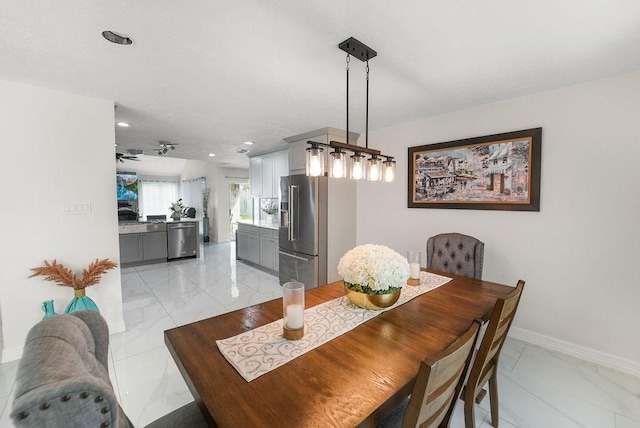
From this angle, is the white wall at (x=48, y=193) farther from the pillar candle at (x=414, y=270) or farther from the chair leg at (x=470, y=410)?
the chair leg at (x=470, y=410)

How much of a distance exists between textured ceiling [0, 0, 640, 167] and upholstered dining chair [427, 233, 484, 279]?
54.7 inches

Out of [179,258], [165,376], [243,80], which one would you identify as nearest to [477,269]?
[243,80]

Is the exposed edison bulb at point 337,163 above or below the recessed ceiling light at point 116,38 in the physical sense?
below

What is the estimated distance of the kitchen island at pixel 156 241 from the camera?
5488 millimetres

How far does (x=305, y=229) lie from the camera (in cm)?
395

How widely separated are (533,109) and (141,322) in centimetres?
461

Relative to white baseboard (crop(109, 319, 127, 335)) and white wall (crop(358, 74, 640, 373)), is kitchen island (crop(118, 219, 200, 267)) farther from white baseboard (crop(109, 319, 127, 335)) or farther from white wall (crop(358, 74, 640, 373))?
white wall (crop(358, 74, 640, 373))

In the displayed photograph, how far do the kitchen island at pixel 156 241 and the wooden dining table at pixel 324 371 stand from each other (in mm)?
5182

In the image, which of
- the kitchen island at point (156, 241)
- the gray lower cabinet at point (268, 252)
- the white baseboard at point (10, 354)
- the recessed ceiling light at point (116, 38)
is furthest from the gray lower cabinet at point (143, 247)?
the recessed ceiling light at point (116, 38)

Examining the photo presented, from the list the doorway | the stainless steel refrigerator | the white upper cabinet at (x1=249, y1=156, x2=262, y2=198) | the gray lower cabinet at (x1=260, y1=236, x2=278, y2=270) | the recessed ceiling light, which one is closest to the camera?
the recessed ceiling light

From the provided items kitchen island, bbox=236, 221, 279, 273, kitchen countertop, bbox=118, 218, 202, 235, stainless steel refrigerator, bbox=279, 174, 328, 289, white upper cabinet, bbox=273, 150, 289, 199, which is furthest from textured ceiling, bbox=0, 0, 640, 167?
kitchen countertop, bbox=118, 218, 202, 235

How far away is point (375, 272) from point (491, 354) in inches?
28.6

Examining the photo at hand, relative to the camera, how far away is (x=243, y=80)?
2.29 meters

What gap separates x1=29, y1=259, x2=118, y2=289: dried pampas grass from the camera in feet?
7.91
